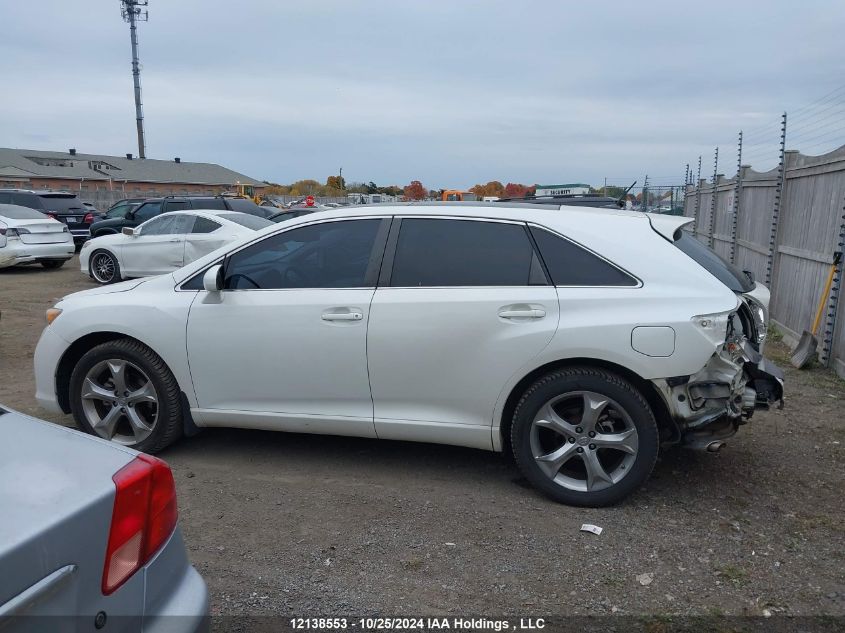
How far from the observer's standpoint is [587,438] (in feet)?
12.4

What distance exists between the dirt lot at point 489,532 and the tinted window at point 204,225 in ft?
25.7

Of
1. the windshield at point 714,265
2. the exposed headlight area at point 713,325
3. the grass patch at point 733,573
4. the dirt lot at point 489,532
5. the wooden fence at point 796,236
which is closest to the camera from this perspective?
the dirt lot at point 489,532

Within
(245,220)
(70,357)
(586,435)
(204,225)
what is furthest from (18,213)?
(586,435)

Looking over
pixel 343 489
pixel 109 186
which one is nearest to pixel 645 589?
pixel 343 489

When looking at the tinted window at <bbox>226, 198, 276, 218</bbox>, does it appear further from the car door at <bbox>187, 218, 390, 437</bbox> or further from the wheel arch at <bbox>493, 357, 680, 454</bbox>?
the wheel arch at <bbox>493, 357, 680, 454</bbox>

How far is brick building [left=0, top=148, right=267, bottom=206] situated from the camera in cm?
5884

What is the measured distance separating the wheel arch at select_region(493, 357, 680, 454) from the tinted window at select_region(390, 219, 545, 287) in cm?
52

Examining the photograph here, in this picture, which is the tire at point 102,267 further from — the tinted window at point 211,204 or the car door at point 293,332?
the car door at point 293,332

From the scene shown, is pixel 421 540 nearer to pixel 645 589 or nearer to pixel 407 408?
pixel 407 408

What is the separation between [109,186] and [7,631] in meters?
67.4

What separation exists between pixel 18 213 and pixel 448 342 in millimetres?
14736

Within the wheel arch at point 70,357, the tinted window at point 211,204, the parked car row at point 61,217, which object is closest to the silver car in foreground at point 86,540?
the wheel arch at point 70,357

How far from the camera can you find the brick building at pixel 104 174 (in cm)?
5884

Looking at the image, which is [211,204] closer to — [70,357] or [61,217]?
[61,217]
